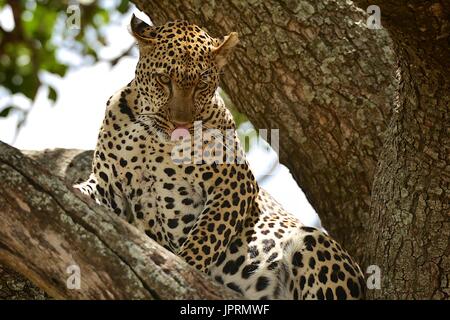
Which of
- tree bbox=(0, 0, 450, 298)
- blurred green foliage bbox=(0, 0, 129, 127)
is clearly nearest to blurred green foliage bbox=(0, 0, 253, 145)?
blurred green foliage bbox=(0, 0, 129, 127)

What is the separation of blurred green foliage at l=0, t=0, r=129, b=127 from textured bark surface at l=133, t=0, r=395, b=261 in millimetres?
3219

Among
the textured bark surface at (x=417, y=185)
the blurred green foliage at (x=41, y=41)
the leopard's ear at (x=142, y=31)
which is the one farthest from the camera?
the blurred green foliage at (x=41, y=41)

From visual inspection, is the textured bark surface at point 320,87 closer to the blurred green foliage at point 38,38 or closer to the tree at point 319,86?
the tree at point 319,86

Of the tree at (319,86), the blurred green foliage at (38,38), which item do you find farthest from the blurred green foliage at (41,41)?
the tree at (319,86)

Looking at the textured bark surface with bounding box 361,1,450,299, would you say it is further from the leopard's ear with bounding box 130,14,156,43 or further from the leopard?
the leopard's ear with bounding box 130,14,156,43

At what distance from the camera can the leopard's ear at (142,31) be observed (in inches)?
290

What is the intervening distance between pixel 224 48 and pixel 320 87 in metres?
0.89

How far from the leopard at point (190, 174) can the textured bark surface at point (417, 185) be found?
2.27ft

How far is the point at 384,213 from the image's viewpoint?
6.57 m

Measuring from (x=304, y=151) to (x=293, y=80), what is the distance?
54 cm

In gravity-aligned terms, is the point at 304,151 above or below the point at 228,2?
below

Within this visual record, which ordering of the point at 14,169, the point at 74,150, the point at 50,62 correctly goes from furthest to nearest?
1. the point at 50,62
2. the point at 74,150
3. the point at 14,169

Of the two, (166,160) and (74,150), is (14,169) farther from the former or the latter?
(74,150)
